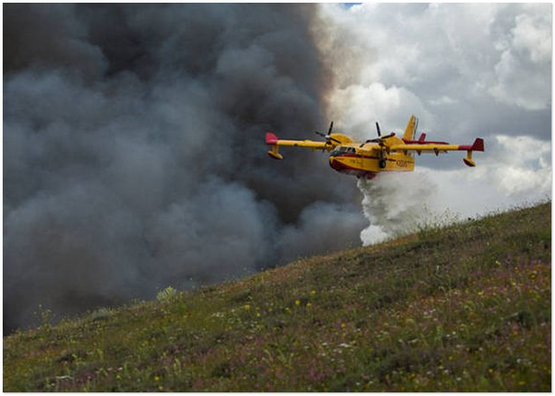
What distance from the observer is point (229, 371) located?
12.6m

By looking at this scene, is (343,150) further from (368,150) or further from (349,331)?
(349,331)

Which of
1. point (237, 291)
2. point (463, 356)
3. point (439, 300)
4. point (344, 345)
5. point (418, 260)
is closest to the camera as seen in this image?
point (463, 356)

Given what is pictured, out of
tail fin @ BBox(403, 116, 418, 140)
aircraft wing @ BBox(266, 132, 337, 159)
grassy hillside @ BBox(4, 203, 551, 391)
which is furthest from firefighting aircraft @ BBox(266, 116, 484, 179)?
grassy hillside @ BBox(4, 203, 551, 391)

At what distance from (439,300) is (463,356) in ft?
12.2

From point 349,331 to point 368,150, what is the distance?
115 ft

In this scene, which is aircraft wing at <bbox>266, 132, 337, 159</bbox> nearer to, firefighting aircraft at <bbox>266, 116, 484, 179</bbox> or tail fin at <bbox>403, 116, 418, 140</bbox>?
firefighting aircraft at <bbox>266, 116, 484, 179</bbox>

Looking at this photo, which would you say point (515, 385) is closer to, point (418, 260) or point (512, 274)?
point (512, 274)

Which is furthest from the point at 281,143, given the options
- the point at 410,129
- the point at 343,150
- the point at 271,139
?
the point at 410,129

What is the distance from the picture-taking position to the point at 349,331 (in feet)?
44.4

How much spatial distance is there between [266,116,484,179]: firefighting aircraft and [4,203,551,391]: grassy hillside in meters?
23.1

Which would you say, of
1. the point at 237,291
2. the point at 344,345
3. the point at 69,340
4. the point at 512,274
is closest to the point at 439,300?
the point at 512,274

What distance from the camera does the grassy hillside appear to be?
10.6 m

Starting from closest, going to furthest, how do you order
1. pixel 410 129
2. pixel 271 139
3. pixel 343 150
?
1. pixel 343 150
2. pixel 271 139
3. pixel 410 129

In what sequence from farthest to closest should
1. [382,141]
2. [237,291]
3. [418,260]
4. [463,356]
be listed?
[382,141]
[237,291]
[418,260]
[463,356]
